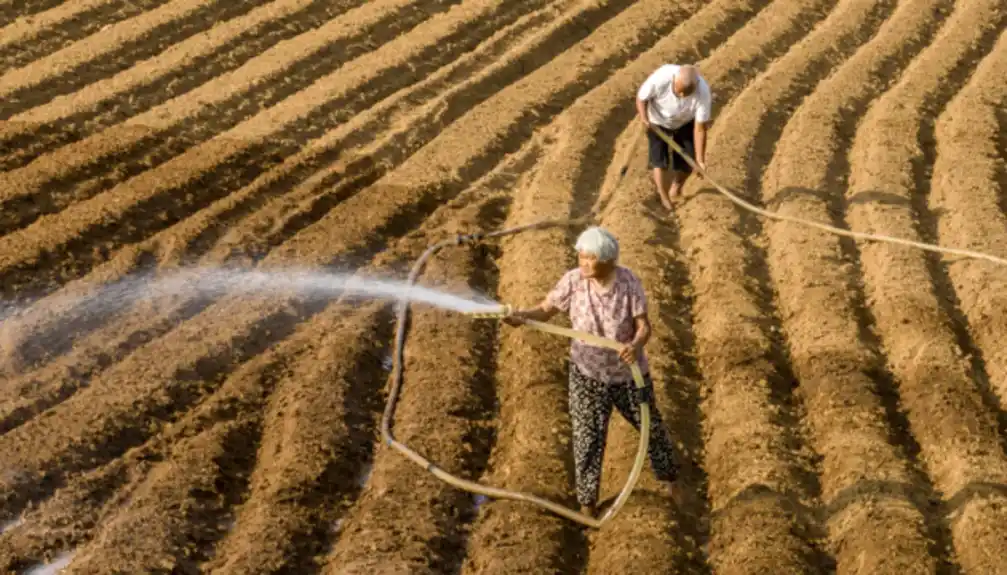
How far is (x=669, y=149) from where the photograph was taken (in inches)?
382

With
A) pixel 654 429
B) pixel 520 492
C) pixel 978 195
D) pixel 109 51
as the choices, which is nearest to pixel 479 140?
pixel 109 51

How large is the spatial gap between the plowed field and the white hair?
4.59ft

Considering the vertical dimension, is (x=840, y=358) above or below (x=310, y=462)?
below

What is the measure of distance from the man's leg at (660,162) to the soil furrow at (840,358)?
81 centimetres

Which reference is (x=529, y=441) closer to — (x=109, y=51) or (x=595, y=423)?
(x=595, y=423)

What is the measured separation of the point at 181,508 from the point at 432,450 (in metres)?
1.31

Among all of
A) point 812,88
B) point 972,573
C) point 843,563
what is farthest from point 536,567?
point 812,88

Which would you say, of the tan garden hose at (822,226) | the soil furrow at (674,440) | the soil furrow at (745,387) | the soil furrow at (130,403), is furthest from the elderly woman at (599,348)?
the tan garden hose at (822,226)

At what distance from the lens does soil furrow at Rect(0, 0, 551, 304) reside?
9016 mm

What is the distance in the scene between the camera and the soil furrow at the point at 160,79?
10.6 metres

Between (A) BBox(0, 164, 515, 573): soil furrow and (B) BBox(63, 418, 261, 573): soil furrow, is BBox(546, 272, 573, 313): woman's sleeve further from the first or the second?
(B) BBox(63, 418, 261, 573): soil furrow

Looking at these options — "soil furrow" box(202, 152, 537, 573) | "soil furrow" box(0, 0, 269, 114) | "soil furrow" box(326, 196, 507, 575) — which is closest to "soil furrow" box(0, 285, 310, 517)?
"soil furrow" box(202, 152, 537, 573)

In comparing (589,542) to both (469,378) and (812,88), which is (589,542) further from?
(812,88)

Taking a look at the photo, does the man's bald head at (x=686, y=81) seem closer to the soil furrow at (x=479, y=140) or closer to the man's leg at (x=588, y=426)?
the soil furrow at (x=479, y=140)
